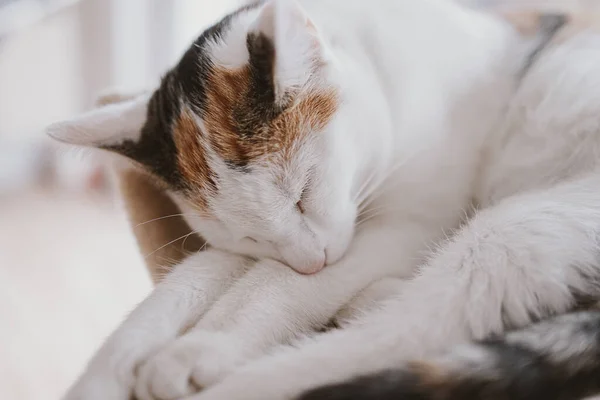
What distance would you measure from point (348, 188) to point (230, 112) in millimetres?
210

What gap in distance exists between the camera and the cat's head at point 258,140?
0.90 metres

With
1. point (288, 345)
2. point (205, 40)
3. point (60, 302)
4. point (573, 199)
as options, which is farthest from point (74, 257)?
point (573, 199)

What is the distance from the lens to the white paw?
78 cm

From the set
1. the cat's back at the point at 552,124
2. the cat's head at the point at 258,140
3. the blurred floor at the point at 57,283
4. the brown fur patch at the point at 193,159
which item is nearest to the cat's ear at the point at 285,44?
Answer: the cat's head at the point at 258,140

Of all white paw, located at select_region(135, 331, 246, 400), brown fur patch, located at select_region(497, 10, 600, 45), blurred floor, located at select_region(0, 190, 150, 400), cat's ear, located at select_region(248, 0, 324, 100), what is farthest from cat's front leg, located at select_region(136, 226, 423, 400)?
blurred floor, located at select_region(0, 190, 150, 400)

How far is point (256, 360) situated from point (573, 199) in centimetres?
46

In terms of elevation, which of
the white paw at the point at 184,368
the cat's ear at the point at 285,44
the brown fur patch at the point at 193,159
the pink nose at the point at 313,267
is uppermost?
the cat's ear at the point at 285,44

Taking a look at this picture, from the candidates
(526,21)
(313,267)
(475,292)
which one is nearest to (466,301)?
(475,292)

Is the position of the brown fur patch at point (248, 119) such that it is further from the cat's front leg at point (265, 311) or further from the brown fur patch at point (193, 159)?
the cat's front leg at point (265, 311)

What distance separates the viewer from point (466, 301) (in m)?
0.76

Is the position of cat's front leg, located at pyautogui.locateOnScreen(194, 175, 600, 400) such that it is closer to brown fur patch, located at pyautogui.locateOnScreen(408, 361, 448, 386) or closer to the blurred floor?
brown fur patch, located at pyautogui.locateOnScreen(408, 361, 448, 386)

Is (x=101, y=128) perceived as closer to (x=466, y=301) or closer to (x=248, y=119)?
(x=248, y=119)

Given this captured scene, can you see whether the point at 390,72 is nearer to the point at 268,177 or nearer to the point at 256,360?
the point at 268,177

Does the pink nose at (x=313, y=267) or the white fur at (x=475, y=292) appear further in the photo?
the pink nose at (x=313, y=267)
